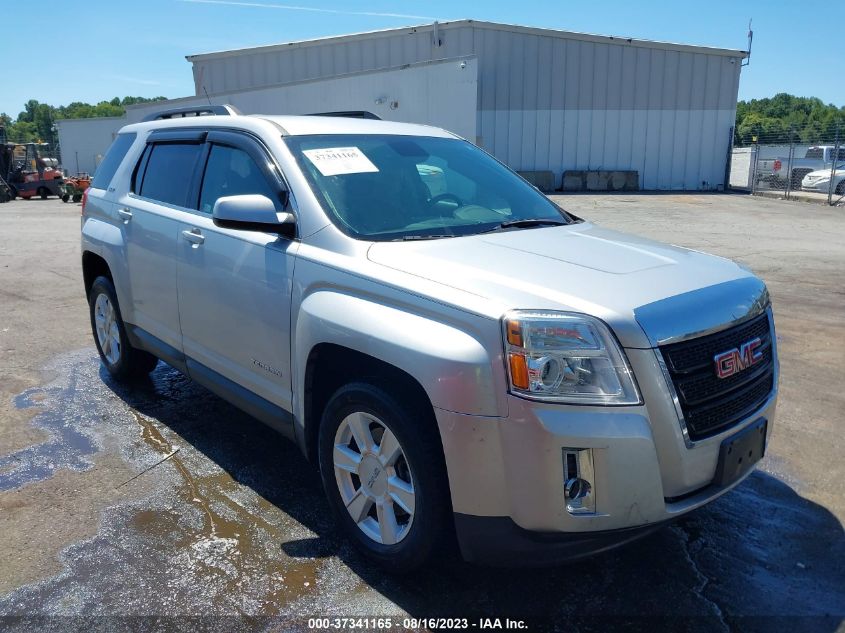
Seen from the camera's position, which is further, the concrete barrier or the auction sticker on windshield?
the concrete barrier

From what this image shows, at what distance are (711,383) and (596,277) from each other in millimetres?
573

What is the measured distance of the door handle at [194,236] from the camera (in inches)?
152

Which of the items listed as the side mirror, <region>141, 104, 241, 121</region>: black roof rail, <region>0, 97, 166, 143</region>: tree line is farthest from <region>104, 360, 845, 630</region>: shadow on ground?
<region>0, 97, 166, 143</region>: tree line

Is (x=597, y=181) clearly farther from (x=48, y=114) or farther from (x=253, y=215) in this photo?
(x=48, y=114)

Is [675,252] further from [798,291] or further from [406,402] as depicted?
[798,291]

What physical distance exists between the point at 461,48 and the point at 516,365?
26.0 meters

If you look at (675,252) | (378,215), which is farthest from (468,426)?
(675,252)

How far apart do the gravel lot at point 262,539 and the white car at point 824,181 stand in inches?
820

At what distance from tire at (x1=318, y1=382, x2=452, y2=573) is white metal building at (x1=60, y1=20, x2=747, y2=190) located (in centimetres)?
2384

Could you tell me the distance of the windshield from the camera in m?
3.29

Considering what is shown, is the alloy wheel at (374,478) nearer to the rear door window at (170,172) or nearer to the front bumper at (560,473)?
the front bumper at (560,473)

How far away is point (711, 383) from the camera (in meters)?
2.57

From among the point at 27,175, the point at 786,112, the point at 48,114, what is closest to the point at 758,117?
the point at 786,112

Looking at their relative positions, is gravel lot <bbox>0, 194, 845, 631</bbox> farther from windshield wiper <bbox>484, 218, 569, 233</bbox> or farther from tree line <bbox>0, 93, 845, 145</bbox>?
tree line <bbox>0, 93, 845, 145</bbox>
